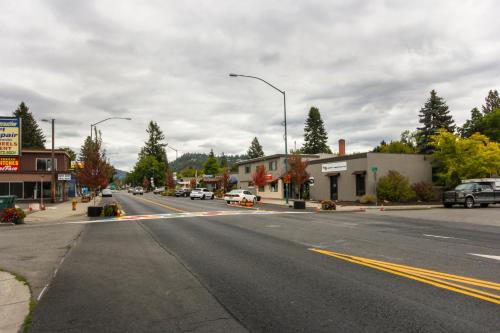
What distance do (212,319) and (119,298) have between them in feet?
6.14

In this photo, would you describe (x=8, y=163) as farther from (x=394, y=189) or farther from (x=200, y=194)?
(x=394, y=189)

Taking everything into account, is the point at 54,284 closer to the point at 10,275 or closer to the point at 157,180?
the point at 10,275

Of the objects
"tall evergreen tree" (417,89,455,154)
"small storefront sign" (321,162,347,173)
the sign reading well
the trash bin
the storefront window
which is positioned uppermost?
"tall evergreen tree" (417,89,455,154)

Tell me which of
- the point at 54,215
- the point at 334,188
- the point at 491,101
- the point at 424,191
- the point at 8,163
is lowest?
the point at 54,215

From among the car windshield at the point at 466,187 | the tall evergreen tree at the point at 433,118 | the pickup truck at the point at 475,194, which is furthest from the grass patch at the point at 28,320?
the tall evergreen tree at the point at 433,118

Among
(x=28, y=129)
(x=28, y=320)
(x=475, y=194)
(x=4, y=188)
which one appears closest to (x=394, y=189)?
(x=475, y=194)

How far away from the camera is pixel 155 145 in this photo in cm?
13850

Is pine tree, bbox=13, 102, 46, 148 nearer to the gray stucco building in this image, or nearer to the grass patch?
the gray stucco building

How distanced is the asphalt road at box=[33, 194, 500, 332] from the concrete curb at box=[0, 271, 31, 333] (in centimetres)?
24

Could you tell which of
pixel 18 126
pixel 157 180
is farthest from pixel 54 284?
pixel 157 180

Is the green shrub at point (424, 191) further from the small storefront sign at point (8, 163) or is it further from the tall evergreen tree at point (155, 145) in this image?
the tall evergreen tree at point (155, 145)

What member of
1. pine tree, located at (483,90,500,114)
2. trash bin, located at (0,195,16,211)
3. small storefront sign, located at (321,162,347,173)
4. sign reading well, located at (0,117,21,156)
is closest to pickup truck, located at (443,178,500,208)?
small storefront sign, located at (321,162,347,173)

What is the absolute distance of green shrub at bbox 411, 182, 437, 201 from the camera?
3738 centimetres

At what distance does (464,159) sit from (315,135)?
6187cm
